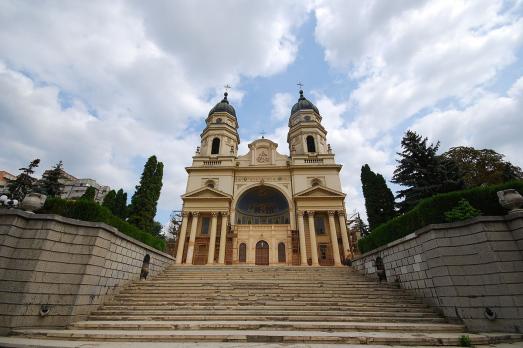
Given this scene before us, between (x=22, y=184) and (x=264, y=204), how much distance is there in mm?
23495

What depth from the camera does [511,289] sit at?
6656 millimetres

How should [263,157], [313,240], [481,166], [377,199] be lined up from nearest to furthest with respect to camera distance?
[481,166] → [377,199] → [313,240] → [263,157]

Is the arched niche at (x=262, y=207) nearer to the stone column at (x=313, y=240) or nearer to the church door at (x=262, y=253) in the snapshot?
the stone column at (x=313, y=240)

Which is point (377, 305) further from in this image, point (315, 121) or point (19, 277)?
point (315, 121)

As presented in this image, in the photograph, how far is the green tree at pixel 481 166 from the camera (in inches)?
639

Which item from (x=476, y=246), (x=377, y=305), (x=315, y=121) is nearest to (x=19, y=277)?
(x=377, y=305)

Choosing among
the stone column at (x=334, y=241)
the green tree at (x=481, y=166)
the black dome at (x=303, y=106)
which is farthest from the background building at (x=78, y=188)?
the green tree at (x=481, y=166)

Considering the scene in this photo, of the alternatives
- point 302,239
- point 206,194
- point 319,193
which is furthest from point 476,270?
point 206,194

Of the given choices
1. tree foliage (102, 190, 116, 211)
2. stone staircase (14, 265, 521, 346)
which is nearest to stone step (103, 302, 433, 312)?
stone staircase (14, 265, 521, 346)

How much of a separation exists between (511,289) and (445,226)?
2.15 metres

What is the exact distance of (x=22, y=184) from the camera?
69.7ft

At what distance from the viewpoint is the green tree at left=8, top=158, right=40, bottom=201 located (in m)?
21.2

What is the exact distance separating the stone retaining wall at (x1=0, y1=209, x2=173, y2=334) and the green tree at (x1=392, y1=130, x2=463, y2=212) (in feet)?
52.6

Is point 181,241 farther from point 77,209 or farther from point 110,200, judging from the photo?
point 77,209
